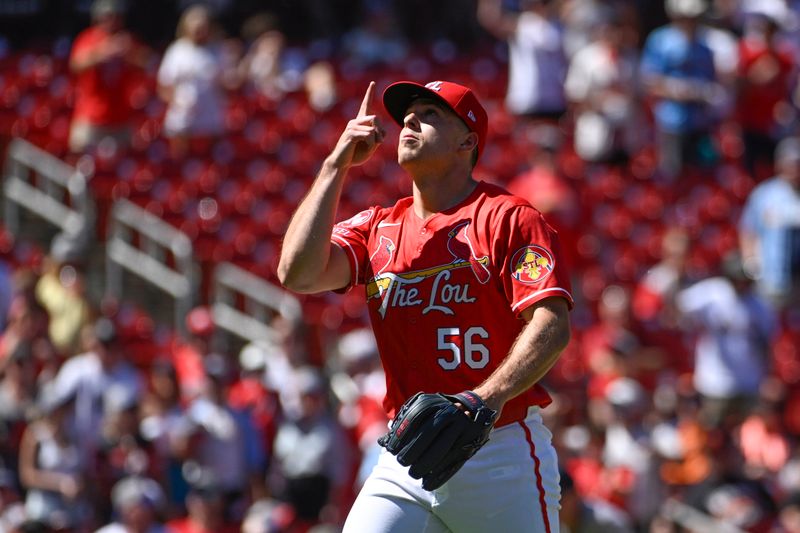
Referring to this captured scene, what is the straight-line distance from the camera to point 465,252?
4281 mm

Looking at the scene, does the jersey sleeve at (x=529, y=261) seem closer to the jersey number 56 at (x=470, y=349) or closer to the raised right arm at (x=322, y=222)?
the jersey number 56 at (x=470, y=349)

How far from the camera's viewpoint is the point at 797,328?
36.5 ft

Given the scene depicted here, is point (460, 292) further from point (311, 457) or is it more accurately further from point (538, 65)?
point (538, 65)

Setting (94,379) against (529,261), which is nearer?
(529,261)

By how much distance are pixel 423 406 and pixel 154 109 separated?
33.0 feet

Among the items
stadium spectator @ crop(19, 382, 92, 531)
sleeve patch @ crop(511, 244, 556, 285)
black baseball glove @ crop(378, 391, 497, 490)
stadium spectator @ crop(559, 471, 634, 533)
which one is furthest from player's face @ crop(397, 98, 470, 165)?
stadium spectator @ crop(19, 382, 92, 531)

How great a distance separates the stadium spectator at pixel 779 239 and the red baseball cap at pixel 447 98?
7.14 meters

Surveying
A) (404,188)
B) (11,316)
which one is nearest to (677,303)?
(404,188)

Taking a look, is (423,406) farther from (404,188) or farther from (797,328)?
(404,188)

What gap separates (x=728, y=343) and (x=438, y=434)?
22.6 feet

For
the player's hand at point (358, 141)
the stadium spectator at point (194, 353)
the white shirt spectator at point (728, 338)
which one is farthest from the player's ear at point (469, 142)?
the white shirt spectator at point (728, 338)

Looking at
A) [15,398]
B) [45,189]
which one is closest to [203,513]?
[15,398]

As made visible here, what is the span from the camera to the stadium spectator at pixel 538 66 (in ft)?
42.7

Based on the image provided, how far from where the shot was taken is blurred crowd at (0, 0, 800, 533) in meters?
8.56
